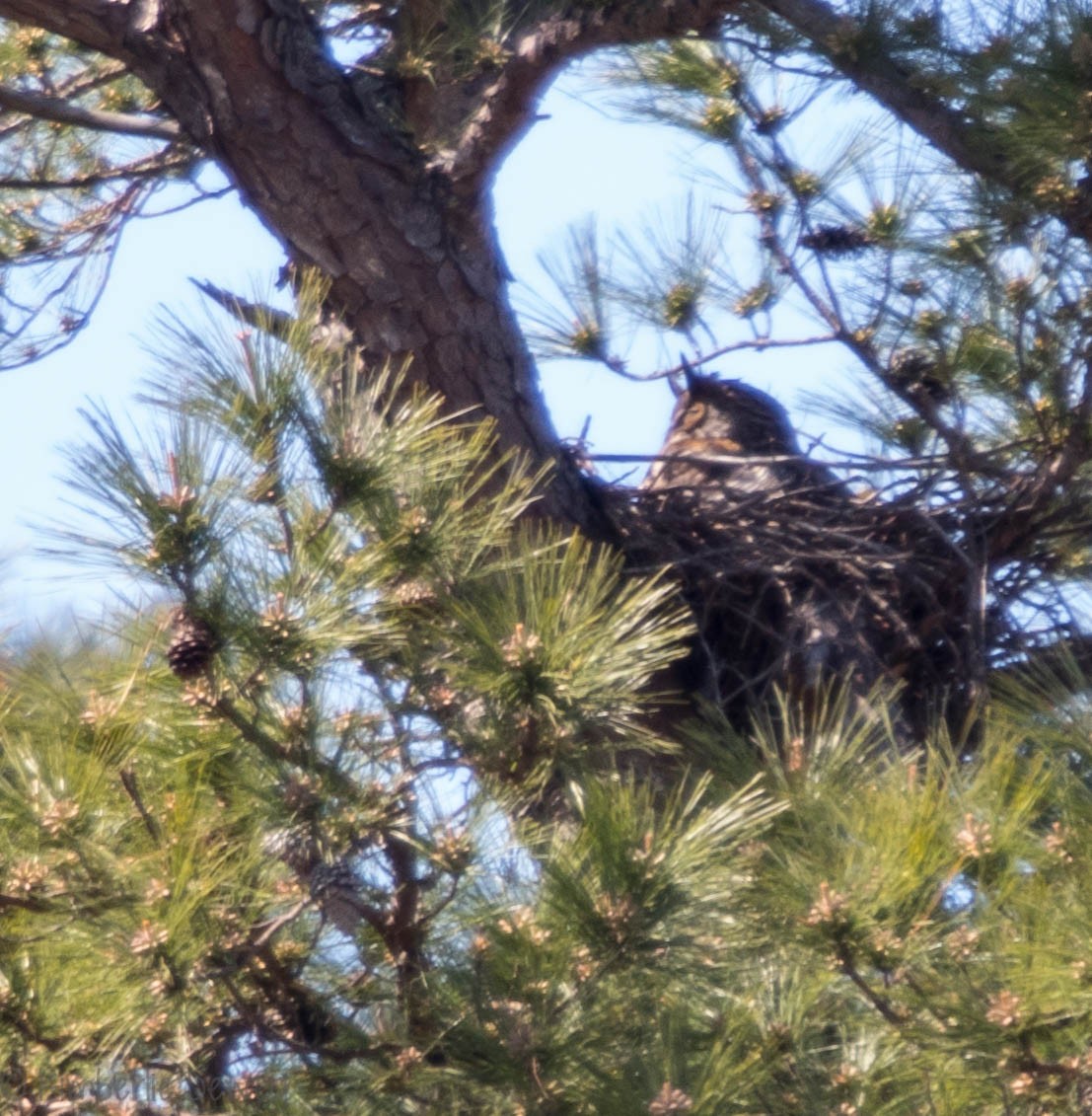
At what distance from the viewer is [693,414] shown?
4.00m

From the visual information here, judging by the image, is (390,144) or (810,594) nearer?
(390,144)

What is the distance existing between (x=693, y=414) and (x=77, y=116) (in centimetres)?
170

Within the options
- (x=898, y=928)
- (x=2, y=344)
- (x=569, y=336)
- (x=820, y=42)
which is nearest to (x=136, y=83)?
(x=2, y=344)

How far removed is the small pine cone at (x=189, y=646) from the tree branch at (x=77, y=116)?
1.42 m

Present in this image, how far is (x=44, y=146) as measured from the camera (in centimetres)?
338

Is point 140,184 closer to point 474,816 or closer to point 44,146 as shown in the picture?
point 44,146

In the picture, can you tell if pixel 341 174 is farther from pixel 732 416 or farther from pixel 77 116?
pixel 732 416

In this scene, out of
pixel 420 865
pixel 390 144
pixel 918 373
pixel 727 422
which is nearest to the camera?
pixel 420 865

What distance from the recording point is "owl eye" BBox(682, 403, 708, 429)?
157 inches

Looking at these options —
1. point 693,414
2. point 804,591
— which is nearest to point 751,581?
point 804,591

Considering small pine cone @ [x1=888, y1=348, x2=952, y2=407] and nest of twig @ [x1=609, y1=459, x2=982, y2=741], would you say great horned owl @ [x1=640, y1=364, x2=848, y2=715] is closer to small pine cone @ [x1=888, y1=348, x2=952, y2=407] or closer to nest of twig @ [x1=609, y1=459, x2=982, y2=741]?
nest of twig @ [x1=609, y1=459, x2=982, y2=741]

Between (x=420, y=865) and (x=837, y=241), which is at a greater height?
(x=837, y=241)

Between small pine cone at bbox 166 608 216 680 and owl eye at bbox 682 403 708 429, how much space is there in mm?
2541

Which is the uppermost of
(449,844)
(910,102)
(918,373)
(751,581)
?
(910,102)
